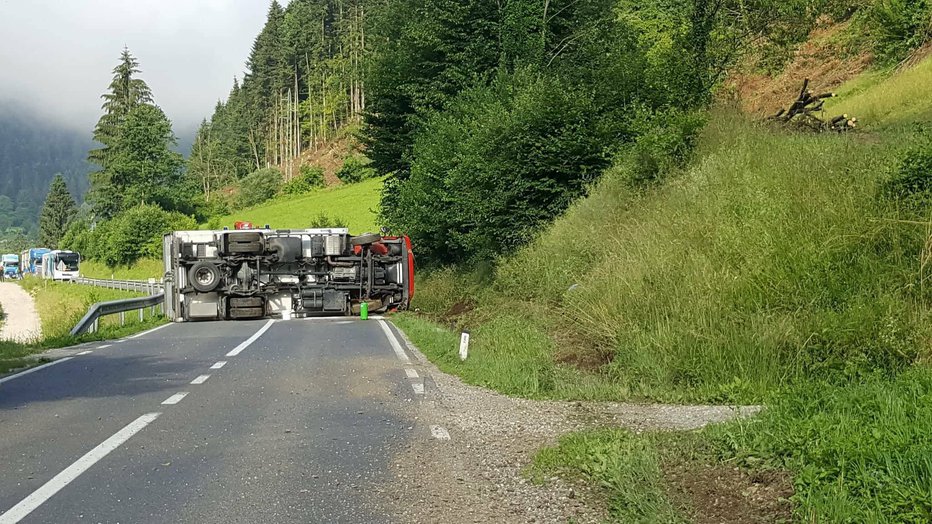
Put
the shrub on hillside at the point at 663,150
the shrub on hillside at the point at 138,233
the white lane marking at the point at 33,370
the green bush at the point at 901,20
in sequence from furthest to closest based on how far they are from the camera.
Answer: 1. the shrub on hillside at the point at 138,233
2. the green bush at the point at 901,20
3. the shrub on hillside at the point at 663,150
4. the white lane marking at the point at 33,370

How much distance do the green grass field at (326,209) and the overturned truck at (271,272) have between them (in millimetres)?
27982

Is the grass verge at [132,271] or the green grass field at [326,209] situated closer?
the green grass field at [326,209]

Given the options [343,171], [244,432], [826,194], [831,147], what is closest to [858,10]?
[831,147]

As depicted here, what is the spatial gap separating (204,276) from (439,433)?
16958 mm

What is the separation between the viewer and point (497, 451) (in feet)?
23.1

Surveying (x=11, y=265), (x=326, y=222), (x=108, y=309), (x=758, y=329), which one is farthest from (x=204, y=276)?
(x=11, y=265)

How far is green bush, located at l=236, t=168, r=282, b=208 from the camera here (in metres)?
92.6

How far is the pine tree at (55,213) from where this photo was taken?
132250 mm

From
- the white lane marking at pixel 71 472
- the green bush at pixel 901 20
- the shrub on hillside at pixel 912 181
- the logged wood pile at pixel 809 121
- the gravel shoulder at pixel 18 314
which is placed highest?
the green bush at pixel 901 20

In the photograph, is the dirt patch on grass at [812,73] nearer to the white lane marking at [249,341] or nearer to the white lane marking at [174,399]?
the white lane marking at [249,341]

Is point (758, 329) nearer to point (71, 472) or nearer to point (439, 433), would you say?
point (439, 433)

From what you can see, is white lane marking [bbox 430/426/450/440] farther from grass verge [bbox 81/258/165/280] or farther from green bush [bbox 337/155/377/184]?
green bush [bbox 337/155/377/184]

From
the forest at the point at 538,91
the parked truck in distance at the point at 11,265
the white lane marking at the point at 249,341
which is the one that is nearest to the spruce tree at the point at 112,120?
the parked truck in distance at the point at 11,265

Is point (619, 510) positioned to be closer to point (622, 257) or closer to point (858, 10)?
point (622, 257)
